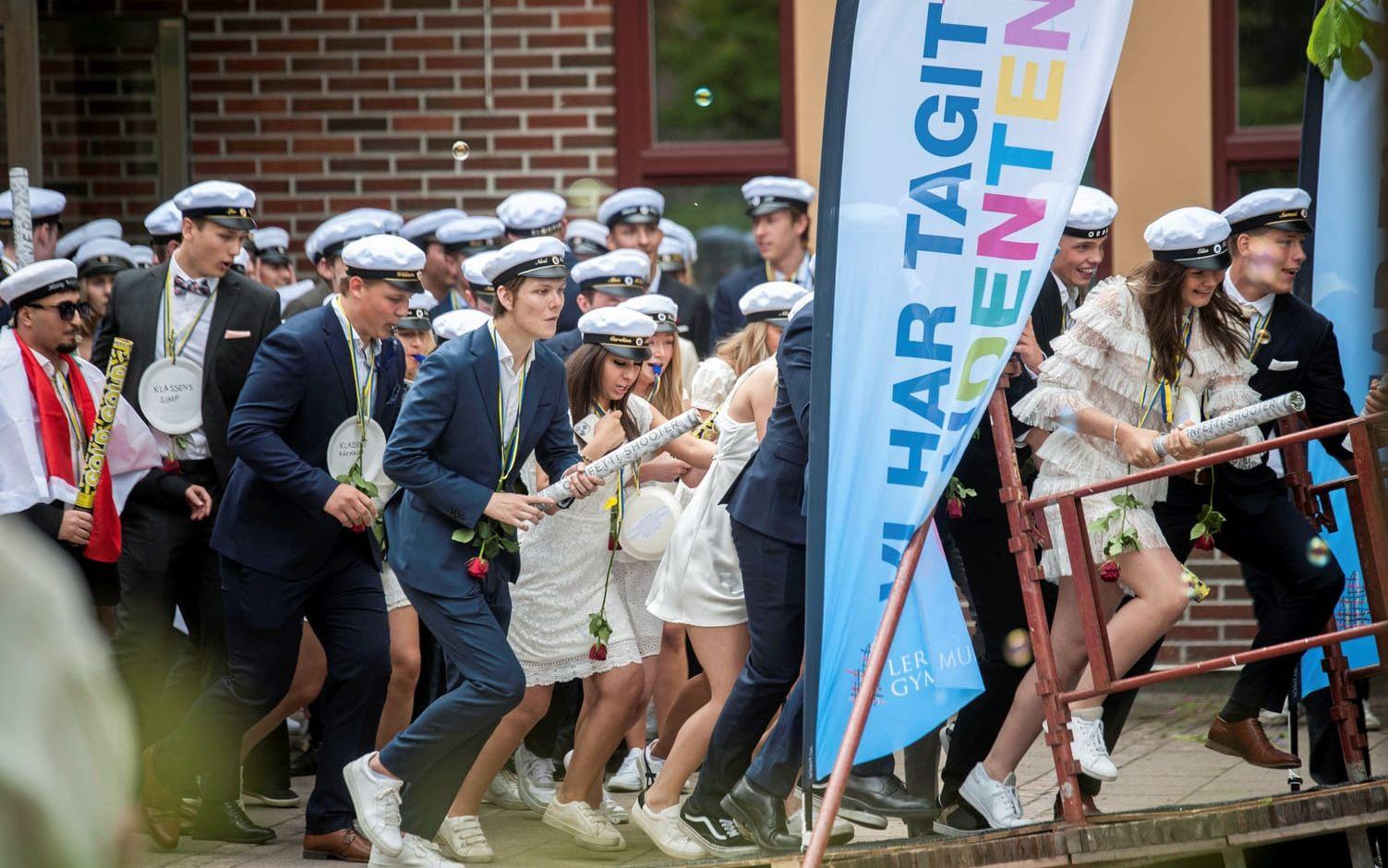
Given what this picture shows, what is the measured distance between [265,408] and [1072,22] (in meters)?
2.96

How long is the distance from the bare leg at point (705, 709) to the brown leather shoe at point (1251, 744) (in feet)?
5.38

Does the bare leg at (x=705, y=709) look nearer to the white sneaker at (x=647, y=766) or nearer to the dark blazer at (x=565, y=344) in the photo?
the white sneaker at (x=647, y=766)

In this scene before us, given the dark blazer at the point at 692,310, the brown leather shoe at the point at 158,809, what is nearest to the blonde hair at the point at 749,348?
the dark blazer at the point at 692,310

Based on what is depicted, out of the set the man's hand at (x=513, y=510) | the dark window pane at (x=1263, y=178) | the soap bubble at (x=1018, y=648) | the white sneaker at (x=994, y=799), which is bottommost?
the white sneaker at (x=994, y=799)

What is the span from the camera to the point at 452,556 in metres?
5.75

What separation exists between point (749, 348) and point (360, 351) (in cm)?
149

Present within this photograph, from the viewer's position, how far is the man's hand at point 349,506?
5.94 m

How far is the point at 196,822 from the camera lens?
645 cm

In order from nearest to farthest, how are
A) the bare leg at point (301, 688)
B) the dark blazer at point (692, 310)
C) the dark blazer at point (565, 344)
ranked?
the bare leg at point (301, 688) < the dark blazer at point (565, 344) < the dark blazer at point (692, 310)

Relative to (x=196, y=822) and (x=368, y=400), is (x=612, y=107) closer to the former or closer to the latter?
(x=368, y=400)

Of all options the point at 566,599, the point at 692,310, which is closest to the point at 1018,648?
the point at 566,599

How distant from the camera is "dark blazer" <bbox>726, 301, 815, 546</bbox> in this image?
5607mm

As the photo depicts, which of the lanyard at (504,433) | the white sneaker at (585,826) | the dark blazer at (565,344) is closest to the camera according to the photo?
the lanyard at (504,433)

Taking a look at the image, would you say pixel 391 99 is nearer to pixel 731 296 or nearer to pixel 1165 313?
pixel 731 296
